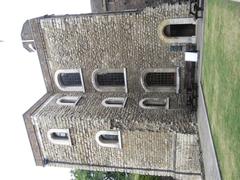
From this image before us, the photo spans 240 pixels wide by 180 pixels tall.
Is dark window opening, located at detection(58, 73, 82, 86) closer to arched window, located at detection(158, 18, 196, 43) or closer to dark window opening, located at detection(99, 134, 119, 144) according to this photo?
dark window opening, located at detection(99, 134, 119, 144)

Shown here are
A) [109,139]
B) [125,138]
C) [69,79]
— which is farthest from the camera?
[69,79]

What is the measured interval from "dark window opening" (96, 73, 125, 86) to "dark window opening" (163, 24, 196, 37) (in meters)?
2.67

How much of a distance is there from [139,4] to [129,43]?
4680mm

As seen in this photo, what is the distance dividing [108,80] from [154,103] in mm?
2386

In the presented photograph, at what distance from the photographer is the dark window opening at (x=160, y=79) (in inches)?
537

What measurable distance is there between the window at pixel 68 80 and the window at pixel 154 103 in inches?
112

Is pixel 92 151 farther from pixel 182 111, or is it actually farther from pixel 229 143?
pixel 229 143

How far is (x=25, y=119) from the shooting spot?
42.6ft

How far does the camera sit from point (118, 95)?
13875mm

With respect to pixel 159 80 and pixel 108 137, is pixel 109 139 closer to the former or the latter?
pixel 108 137

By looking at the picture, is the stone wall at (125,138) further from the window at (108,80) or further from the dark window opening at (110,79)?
the dark window opening at (110,79)

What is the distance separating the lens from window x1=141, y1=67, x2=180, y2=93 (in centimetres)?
1338

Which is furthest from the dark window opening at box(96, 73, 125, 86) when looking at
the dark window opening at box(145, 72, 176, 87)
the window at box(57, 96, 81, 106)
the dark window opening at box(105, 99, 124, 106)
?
the window at box(57, 96, 81, 106)

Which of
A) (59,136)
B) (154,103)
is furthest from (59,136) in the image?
(154,103)
